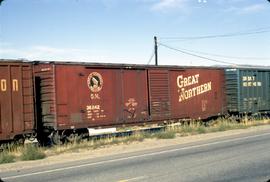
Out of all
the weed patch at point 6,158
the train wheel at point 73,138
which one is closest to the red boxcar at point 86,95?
the train wheel at point 73,138

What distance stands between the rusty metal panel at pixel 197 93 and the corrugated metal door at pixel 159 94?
0.42m

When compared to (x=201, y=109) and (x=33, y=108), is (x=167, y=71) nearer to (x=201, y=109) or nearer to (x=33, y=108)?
(x=201, y=109)

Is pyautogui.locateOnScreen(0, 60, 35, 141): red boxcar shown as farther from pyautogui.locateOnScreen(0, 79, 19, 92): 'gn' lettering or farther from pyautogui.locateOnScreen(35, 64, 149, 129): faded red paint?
pyautogui.locateOnScreen(35, 64, 149, 129): faded red paint

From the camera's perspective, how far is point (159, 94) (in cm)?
2328

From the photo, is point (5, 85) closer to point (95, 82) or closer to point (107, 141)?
point (95, 82)

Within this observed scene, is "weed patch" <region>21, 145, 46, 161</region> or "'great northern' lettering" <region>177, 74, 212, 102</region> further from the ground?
"'great northern' lettering" <region>177, 74, 212, 102</region>

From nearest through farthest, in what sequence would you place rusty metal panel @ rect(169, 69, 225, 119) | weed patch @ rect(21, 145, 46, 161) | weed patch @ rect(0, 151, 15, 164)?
weed patch @ rect(0, 151, 15, 164) → weed patch @ rect(21, 145, 46, 161) → rusty metal panel @ rect(169, 69, 225, 119)

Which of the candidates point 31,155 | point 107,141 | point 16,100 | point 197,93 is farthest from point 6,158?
point 197,93

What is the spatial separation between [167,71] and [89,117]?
5.72m

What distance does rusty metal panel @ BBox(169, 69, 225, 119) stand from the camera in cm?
2444

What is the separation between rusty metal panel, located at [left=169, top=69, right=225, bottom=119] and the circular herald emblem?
4895 millimetres

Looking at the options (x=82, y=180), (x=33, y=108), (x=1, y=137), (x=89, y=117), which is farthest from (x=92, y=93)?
(x=82, y=180)

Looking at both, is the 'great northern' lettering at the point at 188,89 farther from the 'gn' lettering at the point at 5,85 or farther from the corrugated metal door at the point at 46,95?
the 'gn' lettering at the point at 5,85

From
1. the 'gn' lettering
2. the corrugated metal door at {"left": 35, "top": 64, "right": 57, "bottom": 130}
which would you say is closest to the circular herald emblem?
the corrugated metal door at {"left": 35, "top": 64, "right": 57, "bottom": 130}
